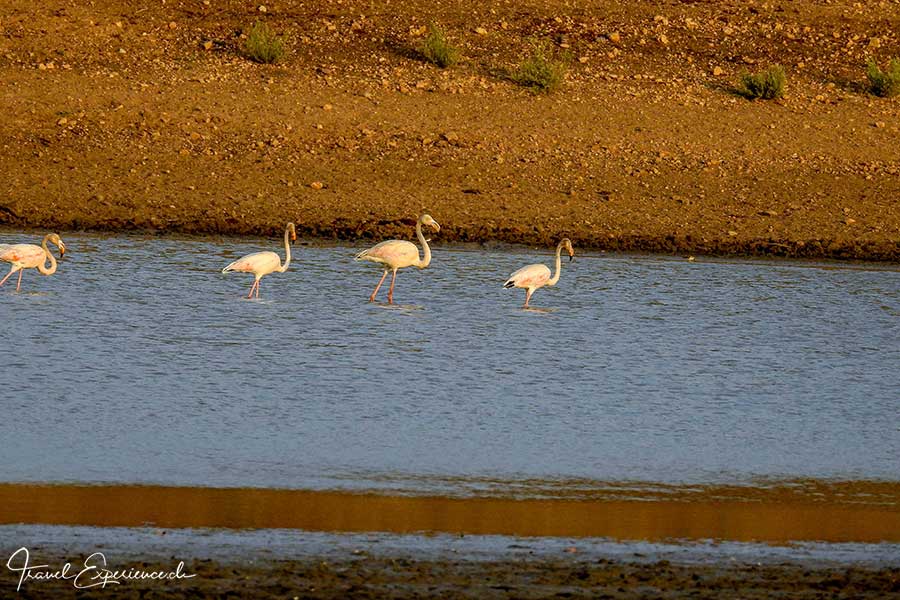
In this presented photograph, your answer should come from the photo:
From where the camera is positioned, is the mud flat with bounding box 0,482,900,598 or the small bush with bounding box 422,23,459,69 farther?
the small bush with bounding box 422,23,459,69

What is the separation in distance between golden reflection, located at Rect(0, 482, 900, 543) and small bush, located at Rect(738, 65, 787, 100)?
14.4 meters

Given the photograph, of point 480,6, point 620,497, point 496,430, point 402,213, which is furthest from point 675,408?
point 480,6

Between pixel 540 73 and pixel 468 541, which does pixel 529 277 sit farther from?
pixel 468 541

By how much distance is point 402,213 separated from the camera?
1866 cm

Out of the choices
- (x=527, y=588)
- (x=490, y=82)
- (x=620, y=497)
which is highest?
(x=490, y=82)

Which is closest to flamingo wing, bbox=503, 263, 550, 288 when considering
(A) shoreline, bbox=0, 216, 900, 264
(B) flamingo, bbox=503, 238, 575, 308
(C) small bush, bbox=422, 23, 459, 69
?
(B) flamingo, bbox=503, 238, 575, 308

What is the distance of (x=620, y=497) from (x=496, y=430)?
1708 mm

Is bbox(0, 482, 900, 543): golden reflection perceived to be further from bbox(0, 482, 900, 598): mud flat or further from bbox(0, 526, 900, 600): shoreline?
bbox(0, 526, 900, 600): shoreline

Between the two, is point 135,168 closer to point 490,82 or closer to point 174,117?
point 174,117

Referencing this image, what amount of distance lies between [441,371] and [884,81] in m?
13.1

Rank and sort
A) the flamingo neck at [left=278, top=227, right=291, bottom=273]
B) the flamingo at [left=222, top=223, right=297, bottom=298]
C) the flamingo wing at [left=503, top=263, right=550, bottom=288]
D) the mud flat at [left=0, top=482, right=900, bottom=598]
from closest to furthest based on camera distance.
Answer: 1. the mud flat at [left=0, top=482, right=900, bottom=598]
2. the flamingo wing at [left=503, top=263, right=550, bottom=288]
3. the flamingo at [left=222, top=223, right=297, bottom=298]
4. the flamingo neck at [left=278, top=227, right=291, bottom=273]

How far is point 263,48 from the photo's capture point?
22156 mm

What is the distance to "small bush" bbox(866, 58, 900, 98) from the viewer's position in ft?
74.2

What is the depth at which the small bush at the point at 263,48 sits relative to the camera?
2219cm
